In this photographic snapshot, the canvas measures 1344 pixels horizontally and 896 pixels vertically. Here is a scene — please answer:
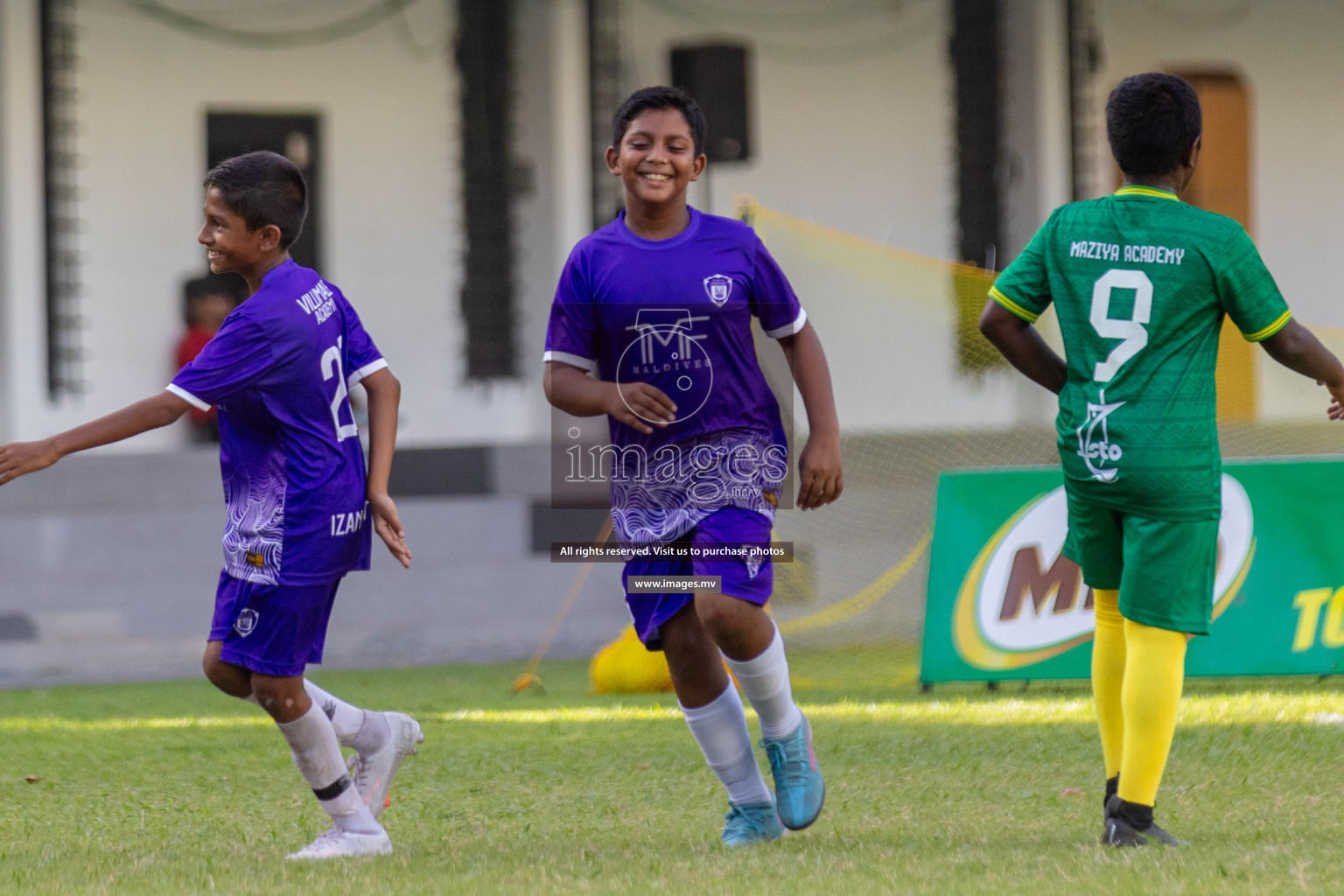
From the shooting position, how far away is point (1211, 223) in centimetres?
442

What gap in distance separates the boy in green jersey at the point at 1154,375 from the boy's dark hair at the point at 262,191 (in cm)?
191

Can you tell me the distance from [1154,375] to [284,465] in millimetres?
2079

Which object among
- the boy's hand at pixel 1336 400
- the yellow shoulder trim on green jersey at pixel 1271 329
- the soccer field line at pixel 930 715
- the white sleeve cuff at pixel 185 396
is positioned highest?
the yellow shoulder trim on green jersey at pixel 1271 329

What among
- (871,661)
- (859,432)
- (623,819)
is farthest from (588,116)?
(623,819)

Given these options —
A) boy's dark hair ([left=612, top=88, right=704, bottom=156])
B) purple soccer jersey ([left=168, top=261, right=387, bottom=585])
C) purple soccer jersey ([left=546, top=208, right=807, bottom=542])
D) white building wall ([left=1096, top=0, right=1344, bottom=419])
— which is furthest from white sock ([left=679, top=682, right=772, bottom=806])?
white building wall ([left=1096, top=0, right=1344, bottom=419])

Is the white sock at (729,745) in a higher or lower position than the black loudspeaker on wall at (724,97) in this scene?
lower

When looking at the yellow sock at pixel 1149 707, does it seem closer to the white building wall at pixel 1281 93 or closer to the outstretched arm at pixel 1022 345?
the outstretched arm at pixel 1022 345

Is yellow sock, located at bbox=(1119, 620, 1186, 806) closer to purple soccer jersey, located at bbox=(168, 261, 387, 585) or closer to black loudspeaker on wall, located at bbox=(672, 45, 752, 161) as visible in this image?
purple soccer jersey, located at bbox=(168, 261, 387, 585)

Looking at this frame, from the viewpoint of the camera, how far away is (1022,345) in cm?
462

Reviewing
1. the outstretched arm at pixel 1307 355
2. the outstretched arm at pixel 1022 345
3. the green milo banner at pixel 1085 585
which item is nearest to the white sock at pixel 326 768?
the outstretched arm at pixel 1022 345

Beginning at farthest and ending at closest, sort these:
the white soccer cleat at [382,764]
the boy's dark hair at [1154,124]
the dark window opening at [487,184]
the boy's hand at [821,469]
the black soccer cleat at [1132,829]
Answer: the dark window opening at [487,184] → the white soccer cleat at [382,764] → the boy's hand at [821,469] → the boy's dark hair at [1154,124] → the black soccer cleat at [1132,829]

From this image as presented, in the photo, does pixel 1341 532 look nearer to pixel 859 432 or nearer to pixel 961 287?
pixel 961 287

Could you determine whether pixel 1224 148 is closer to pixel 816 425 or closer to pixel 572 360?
pixel 816 425

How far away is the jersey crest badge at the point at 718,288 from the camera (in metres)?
4.57
